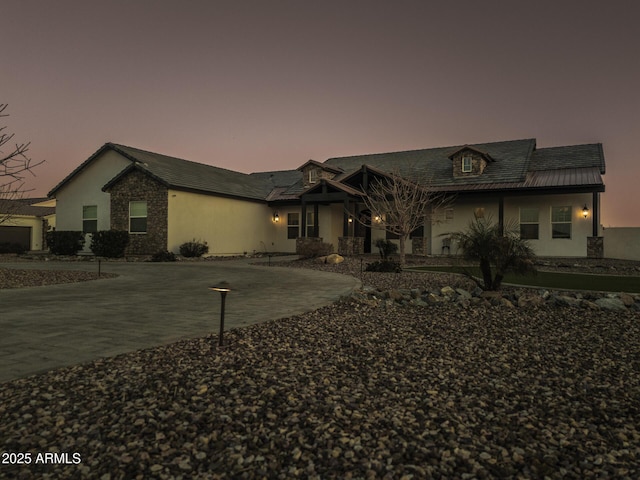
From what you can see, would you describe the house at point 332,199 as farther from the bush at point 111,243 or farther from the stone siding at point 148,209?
the bush at point 111,243

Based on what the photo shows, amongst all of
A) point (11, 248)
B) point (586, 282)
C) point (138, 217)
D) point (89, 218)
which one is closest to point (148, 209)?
point (138, 217)

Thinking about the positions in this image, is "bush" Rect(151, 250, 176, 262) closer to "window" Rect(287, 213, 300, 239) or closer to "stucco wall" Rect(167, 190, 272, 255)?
"stucco wall" Rect(167, 190, 272, 255)

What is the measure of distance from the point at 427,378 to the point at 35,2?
652 inches

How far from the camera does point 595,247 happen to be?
17.5 metres

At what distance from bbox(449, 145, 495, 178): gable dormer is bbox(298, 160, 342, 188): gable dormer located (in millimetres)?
7392

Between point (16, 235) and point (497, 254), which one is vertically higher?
point (16, 235)

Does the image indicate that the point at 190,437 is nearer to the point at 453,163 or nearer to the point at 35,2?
the point at 35,2

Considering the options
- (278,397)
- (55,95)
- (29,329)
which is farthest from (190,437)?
(55,95)

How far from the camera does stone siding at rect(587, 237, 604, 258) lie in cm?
1736

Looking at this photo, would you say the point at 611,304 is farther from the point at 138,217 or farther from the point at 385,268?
the point at 138,217

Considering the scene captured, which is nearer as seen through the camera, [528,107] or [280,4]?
[280,4]

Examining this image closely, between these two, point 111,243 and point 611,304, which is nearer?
point 611,304

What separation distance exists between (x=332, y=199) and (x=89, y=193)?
1475cm

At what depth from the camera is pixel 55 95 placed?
1648 centimetres
